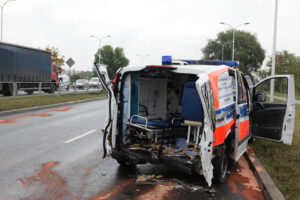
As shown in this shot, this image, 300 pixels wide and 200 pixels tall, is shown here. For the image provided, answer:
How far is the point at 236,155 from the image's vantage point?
5949 mm

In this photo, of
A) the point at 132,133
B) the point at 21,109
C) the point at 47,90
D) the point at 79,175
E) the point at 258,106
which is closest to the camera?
the point at 79,175

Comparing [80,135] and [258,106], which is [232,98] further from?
[80,135]

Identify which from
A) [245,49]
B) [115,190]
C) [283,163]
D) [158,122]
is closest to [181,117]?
[158,122]

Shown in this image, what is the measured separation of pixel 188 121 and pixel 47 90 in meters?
22.4

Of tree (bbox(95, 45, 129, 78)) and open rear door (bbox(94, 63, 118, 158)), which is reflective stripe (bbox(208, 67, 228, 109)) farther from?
tree (bbox(95, 45, 129, 78))

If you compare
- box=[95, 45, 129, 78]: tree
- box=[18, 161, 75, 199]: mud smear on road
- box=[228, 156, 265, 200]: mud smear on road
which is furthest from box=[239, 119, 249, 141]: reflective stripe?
box=[95, 45, 129, 78]: tree

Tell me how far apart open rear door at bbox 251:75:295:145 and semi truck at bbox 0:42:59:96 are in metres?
15.4

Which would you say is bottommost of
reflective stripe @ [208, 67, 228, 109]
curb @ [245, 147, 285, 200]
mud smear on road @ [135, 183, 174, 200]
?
mud smear on road @ [135, 183, 174, 200]

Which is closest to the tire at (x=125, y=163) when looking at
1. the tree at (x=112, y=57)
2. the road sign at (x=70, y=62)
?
the road sign at (x=70, y=62)

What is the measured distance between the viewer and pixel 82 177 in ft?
18.2

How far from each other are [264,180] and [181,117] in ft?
5.70

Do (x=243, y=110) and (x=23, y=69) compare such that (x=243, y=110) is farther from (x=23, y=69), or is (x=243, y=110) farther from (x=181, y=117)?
(x=23, y=69)

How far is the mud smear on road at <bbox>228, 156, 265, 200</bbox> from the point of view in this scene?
5086 mm

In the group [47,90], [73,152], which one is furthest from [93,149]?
[47,90]
